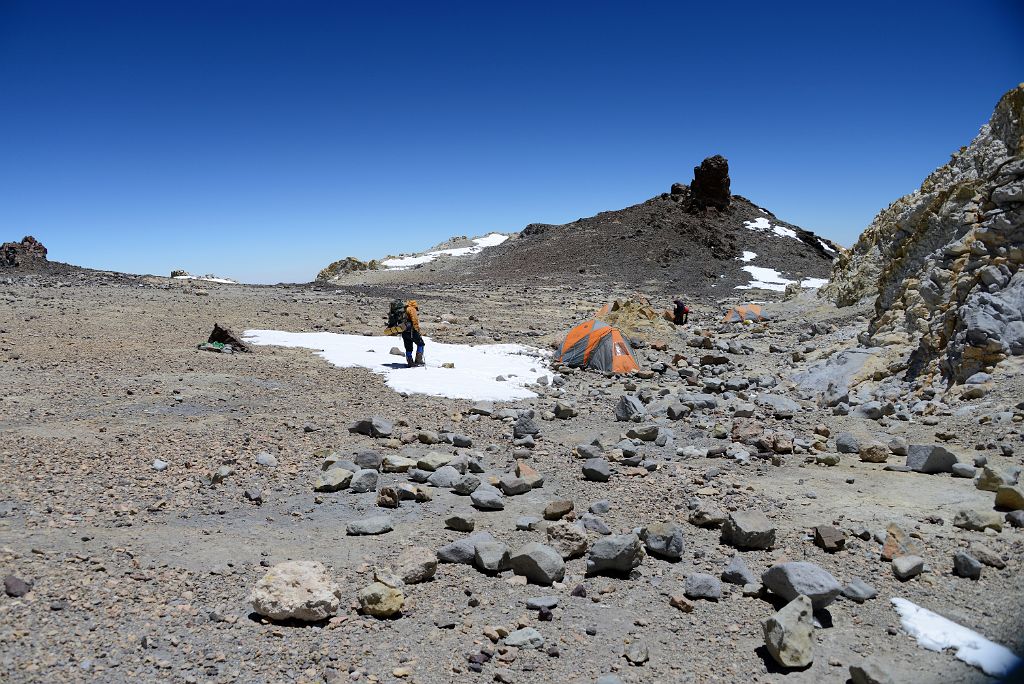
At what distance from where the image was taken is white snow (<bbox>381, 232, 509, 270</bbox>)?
187ft

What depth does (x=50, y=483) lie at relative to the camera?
5805 mm

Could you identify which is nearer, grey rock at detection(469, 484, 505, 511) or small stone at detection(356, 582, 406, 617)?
small stone at detection(356, 582, 406, 617)

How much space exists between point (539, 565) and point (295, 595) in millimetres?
1769

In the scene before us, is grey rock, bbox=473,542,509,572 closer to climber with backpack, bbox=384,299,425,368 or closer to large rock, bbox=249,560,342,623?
large rock, bbox=249,560,342,623

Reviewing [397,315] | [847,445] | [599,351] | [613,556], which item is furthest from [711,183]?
[613,556]

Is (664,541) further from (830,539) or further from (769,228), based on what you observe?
(769,228)

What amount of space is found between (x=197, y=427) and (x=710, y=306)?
91.4ft

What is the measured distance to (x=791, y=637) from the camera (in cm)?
389

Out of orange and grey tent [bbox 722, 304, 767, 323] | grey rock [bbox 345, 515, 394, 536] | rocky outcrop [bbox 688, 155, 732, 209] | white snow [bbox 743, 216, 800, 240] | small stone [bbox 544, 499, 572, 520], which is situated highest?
rocky outcrop [bbox 688, 155, 732, 209]

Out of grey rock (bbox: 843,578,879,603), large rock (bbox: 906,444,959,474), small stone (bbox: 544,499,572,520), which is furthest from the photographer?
large rock (bbox: 906,444,959,474)

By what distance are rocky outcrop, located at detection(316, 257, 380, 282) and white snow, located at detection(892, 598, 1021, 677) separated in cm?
5244

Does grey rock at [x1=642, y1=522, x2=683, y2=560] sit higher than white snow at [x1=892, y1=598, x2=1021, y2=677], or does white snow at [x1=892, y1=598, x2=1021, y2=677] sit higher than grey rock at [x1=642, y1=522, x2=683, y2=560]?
grey rock at [x1=642, y1=522, x2=683, y2=560]

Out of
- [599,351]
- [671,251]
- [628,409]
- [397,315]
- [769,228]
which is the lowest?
[628,409]

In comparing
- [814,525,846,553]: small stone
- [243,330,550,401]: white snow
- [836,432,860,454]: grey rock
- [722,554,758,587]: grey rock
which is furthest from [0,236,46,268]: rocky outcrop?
[814,525,846,553]: small stone
